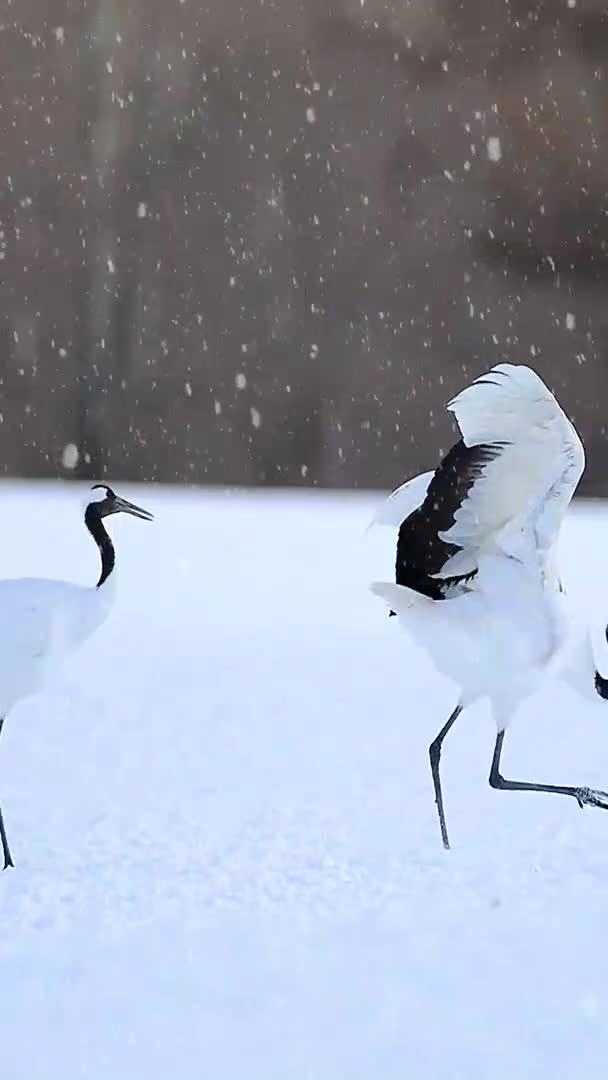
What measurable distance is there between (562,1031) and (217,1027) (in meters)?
0.21

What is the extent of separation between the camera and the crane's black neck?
3.31 ft

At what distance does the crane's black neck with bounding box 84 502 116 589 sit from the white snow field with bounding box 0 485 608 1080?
198mm

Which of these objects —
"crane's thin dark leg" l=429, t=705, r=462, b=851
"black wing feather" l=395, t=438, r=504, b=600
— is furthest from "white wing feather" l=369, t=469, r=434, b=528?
"crane's thin dark leg" l=429, t=705, r=462, b=851

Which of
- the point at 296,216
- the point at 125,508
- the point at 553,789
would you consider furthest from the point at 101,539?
the point at 296,216

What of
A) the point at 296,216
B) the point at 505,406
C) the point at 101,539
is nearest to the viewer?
the point at 505,406

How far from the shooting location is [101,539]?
1035 millimetres

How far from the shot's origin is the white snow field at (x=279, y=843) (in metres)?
0.73

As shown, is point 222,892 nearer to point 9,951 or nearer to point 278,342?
point 9,951

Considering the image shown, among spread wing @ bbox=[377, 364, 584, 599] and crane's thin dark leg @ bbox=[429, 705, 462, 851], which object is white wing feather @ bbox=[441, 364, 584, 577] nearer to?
spread wing @ bbox=[377, 364, 584, 599]

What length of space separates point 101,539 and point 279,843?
0.30m

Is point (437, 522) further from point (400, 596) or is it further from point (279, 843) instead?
point (279, 843)

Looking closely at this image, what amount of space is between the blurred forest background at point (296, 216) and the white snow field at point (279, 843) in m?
0.33

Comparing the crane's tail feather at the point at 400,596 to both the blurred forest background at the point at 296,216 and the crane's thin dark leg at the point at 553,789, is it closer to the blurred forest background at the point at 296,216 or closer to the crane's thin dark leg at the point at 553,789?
the crane's thin dark leg at the point at 553,789

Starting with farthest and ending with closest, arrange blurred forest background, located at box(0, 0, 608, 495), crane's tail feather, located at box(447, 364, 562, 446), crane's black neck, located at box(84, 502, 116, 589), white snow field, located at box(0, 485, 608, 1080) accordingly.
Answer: blurred forest background, located at box(0, 0, 608, 495), crane's black neck, located at box(84, 502, 116, 589), crane's tail feather, located at box(447, 364, 562, 446), white snow field, located at box(0, 485, 608, 1080)
